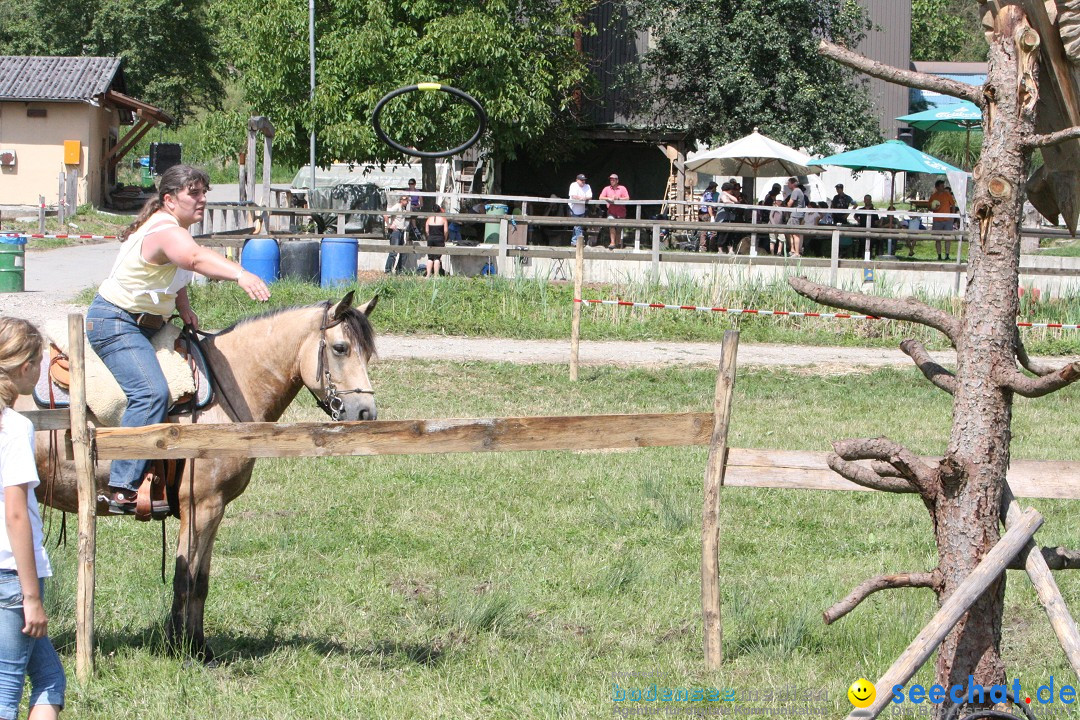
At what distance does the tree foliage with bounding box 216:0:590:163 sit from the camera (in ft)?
87.1

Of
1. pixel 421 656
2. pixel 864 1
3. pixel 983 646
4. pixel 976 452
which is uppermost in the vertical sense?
pixel 864 1

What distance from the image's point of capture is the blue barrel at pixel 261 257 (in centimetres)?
1770

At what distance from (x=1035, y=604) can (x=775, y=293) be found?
35.8 feet

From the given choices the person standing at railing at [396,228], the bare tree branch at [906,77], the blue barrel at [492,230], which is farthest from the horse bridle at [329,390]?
the blue barrel at [492,230]

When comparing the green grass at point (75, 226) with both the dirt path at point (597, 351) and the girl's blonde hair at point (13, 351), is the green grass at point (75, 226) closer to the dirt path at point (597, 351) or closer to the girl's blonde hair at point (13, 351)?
the dirt path at point (597, 351)

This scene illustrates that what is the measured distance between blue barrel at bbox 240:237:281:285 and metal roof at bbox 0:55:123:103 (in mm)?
22118

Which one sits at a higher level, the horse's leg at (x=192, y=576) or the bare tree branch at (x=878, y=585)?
the bare tree branch at (x=878, y=585)

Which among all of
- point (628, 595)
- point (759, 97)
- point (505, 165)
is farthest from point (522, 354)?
point (505, 165)

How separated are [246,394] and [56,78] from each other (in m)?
36.5

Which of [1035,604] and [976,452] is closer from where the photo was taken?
[976,452]

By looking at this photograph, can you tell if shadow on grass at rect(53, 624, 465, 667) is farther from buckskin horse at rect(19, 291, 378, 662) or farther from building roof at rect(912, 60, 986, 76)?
building roof at rect(912, 60, 986, 76)

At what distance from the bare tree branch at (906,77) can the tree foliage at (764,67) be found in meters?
25.6

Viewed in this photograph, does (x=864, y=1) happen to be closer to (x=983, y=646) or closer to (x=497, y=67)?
(x=497, y=67)

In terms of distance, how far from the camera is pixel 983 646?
13.5 feet
